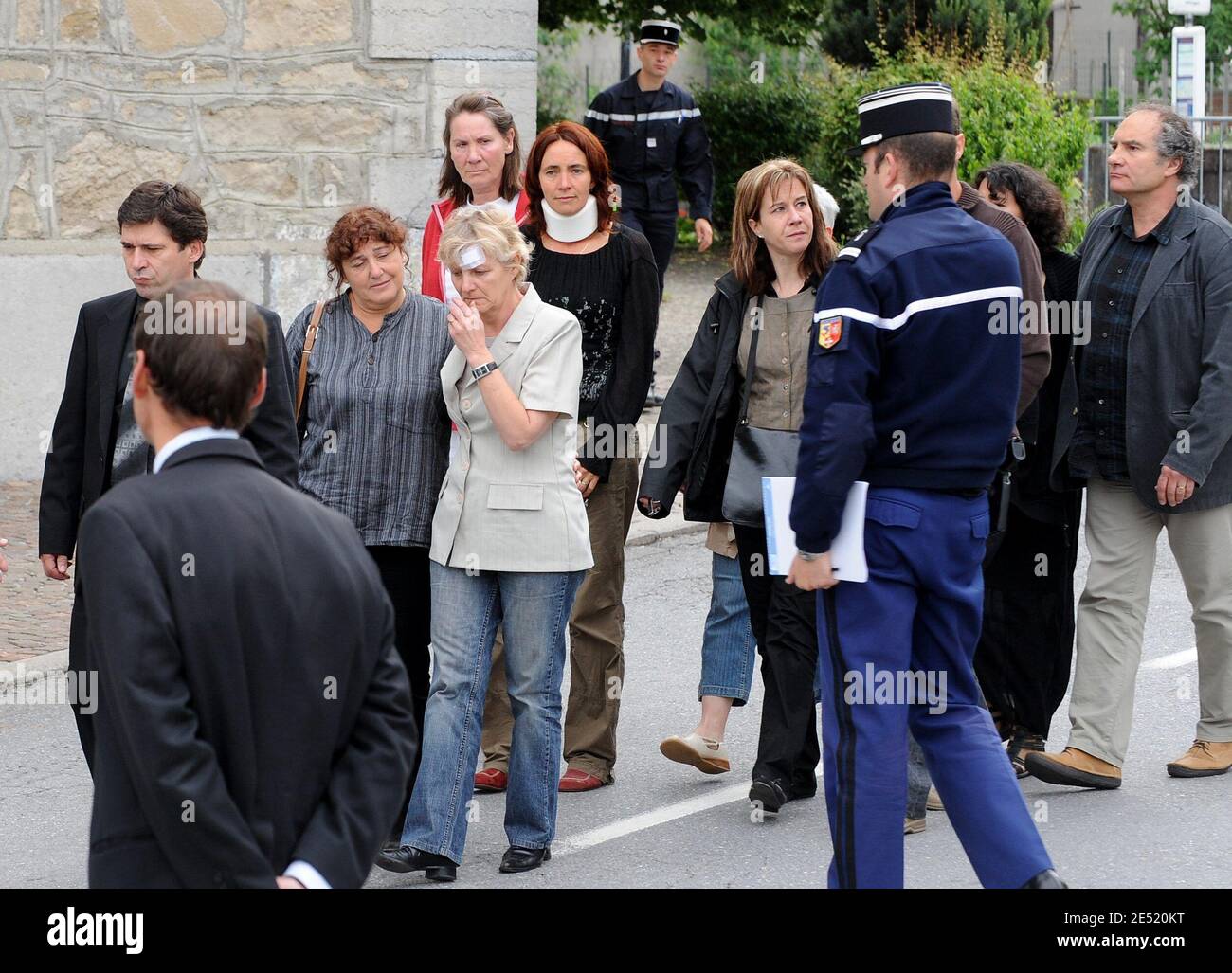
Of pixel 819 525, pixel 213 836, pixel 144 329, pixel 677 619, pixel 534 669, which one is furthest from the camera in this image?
pixel 677 619

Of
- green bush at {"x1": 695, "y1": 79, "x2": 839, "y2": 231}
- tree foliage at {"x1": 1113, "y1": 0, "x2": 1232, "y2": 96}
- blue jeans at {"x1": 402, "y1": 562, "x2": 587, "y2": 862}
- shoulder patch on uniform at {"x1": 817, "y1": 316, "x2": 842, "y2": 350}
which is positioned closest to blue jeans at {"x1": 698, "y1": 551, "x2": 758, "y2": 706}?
blue jeans at {"x1": 402, "y1": 562, "x2": 587, "y2": 862}

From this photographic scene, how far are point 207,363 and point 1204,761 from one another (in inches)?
172

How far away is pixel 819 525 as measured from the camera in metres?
4.40

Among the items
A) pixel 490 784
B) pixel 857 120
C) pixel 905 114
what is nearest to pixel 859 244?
pixel 905 114

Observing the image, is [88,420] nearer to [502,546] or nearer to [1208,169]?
[502,546]

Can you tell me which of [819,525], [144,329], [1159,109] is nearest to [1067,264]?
[1159,109]

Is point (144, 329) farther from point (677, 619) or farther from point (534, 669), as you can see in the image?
point (677, 619)

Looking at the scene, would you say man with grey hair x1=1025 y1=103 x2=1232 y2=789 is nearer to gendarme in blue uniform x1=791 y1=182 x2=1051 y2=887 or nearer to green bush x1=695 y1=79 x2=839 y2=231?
gendarme in blue uniform x1=791 y1=182 x2=1051 y2=887

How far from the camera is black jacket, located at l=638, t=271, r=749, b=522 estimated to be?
5809mm

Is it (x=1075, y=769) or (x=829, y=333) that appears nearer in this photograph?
(x=829, y=333)

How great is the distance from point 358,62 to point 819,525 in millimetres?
6805

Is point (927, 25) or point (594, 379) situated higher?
point (927, 25)

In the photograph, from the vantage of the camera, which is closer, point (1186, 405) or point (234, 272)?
point (1186, 405)

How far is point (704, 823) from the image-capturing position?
5672 mm
